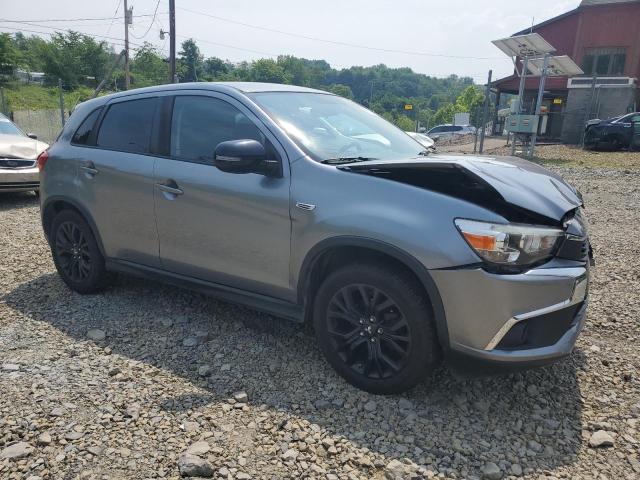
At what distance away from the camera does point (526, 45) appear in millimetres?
14742

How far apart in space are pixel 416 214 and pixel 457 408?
1.14 meters

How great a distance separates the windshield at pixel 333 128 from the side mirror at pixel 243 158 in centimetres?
25

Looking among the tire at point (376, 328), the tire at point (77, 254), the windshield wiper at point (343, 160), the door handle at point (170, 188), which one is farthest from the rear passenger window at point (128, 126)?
the tire at point (376, 328)

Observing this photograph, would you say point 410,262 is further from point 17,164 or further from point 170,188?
point 17,164

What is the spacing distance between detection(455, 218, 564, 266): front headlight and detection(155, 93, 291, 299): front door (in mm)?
1108

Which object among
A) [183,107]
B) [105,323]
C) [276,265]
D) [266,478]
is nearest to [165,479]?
[266,478]

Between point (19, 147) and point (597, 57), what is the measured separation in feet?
95.4

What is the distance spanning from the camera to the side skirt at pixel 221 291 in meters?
3.25

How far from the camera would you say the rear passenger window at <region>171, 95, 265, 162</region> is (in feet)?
11.4

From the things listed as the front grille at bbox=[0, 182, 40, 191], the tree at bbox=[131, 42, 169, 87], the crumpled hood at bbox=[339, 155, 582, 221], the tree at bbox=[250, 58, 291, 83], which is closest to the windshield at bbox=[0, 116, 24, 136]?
the front grille at bbox=[0, 182, 40, 191]

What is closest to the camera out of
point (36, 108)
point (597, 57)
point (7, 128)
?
point (7, 128)

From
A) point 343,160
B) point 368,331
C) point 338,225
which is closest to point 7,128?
point 343,160

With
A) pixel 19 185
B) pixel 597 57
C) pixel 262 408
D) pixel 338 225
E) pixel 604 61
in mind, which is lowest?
pixel 262 408

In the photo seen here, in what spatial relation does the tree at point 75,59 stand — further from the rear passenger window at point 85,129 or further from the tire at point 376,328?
the tire at point 376,328
